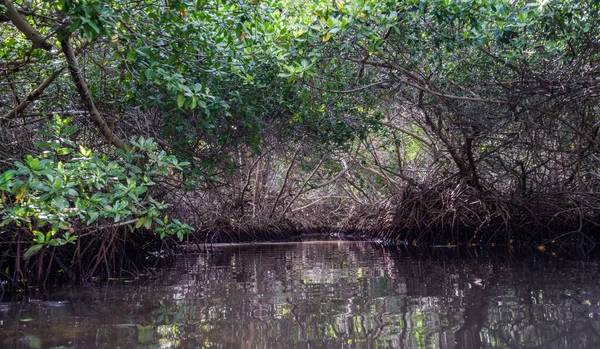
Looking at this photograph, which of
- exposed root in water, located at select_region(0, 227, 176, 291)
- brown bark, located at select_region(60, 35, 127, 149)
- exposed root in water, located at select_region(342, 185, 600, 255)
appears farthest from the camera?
exposed root in water, located at select_region(342, 185, 600, 255)

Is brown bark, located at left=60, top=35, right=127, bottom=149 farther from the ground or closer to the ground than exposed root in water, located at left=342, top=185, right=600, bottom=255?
farther from the ground

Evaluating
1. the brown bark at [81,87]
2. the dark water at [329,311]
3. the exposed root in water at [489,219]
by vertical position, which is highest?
the brown bark at [81,87]

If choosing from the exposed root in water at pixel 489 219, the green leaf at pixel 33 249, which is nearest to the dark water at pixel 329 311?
the green leaf at pixel 33 249

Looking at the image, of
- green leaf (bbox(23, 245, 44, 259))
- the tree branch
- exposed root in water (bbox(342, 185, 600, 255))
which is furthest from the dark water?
exposed root in water (bbox(342, 185, 600, 255))

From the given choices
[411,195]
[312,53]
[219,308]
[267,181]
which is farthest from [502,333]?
[267,181]

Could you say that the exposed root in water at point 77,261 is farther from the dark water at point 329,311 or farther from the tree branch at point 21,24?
the tree branch at point 21,24

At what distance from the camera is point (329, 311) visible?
2875 mm

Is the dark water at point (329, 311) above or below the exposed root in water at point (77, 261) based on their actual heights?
below

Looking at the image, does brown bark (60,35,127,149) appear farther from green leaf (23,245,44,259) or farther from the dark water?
the dark water

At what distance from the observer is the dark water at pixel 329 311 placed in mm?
2305

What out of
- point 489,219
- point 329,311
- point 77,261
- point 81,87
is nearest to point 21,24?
point 81,87

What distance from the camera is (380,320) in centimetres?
262

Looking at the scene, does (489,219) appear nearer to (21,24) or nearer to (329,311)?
(329,311)

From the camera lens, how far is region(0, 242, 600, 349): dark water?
230 centimetres
